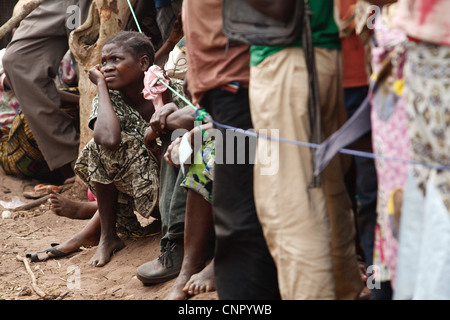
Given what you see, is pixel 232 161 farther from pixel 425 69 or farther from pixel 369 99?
pixel 425 69

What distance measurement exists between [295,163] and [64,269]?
8.07ft

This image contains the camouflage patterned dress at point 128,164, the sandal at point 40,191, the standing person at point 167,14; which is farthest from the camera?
the sandal at point 40,191

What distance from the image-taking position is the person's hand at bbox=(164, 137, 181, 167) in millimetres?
3221

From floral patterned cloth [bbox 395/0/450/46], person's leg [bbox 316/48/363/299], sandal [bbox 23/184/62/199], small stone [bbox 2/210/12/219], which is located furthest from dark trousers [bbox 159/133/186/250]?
sandal [bbox 23/184/62/199]

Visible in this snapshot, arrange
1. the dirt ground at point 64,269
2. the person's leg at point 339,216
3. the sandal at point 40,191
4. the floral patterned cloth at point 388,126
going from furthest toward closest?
1. the sandal at point 40,191
2. the dirt ground at point 64,269
3. the person's leg at point 339,216
4. the floral patterned cloth at point 388,126

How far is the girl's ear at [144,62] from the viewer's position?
4031 mm

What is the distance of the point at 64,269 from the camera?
4.16m

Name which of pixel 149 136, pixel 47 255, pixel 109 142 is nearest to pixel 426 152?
pixel 149 136

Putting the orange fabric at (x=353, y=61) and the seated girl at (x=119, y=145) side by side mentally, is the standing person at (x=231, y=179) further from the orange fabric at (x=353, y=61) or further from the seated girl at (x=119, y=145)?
the seated girl at (x=119, y=145)

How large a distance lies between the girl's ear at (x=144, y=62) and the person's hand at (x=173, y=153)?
3.09 feet

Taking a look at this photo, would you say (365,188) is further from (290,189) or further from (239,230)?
(239,230)

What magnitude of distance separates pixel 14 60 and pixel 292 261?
15.9 feet

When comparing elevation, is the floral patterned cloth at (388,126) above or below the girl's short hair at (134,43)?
above

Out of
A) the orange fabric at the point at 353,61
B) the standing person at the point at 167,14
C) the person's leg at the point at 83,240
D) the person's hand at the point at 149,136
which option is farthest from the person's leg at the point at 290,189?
the standing person at the point at 167,14
